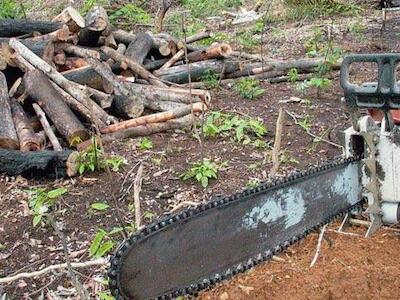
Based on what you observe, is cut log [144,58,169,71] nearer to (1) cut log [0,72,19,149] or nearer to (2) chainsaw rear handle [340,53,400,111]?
(1) cut log [0,72,19,149]

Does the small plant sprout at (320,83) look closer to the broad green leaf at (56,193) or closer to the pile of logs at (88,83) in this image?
the pile of logs at (88,83)

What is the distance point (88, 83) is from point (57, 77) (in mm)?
302

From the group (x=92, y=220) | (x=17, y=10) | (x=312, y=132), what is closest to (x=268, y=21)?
(x=17, y=10)

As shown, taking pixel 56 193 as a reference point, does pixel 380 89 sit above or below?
above

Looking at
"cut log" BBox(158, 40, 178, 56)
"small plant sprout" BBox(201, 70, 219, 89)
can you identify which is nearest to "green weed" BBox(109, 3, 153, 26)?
"cut log" BBox(158, 40, 178, 56)

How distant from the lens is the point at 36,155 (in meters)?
4.19

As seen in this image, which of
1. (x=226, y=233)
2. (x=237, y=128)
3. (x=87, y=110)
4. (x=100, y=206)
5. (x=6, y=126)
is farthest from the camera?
(x=87, y=110)

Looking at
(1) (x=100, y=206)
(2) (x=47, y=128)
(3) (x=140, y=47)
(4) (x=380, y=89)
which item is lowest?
(1) (x=100, y=206)

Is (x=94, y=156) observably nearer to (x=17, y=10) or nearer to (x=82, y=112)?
(x=82, y=112)

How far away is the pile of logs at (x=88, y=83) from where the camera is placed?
4621mm

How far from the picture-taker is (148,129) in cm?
496

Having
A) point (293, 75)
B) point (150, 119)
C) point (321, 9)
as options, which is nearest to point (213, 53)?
point (293, 75)

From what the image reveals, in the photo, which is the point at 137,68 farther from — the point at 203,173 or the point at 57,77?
the point at 203,173

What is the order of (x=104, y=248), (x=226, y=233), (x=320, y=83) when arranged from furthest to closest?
1. (x=320, y=83)
2. (x=104, y=248)
3. (x=226, y=233)
